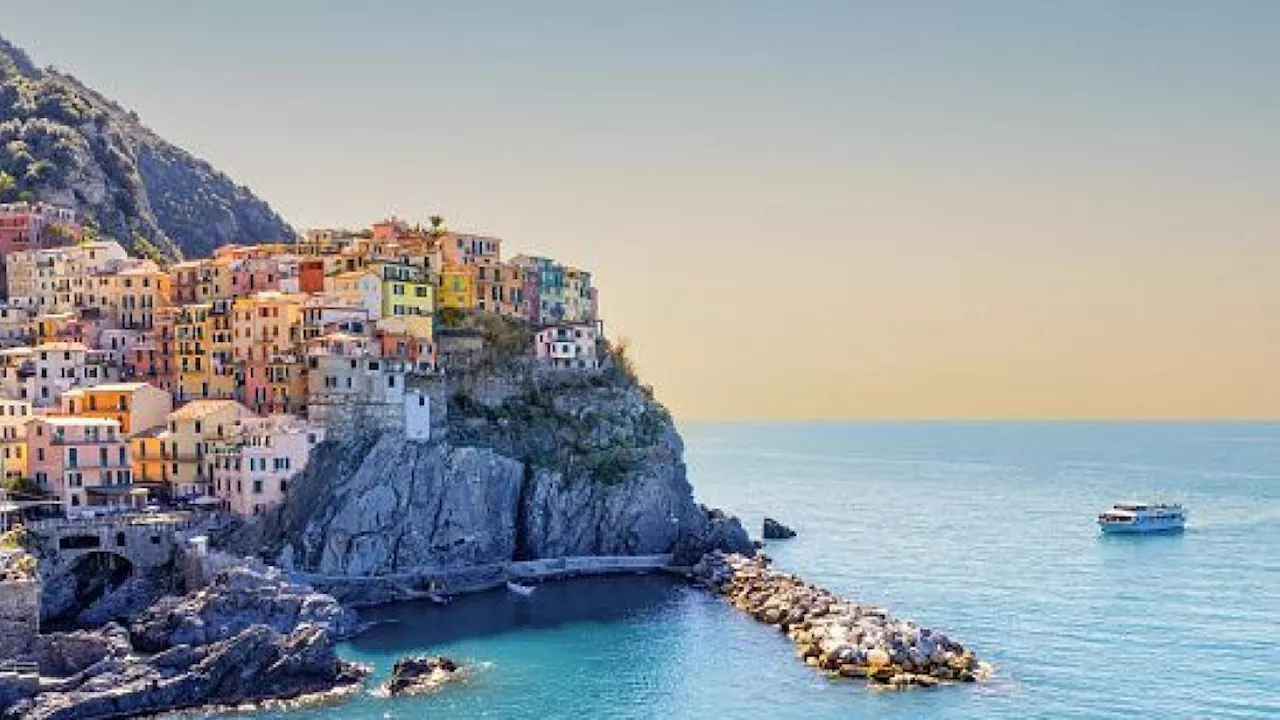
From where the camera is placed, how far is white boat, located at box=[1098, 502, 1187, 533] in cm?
13138

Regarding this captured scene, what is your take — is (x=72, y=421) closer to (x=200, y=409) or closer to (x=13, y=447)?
(x=13, y=447)

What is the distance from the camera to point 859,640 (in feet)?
242

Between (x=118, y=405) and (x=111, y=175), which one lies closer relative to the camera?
(x=118, y=405)

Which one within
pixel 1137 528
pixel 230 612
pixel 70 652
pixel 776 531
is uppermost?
pixel 230 612

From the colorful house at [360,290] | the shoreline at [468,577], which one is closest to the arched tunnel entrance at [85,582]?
the shoreline at [468,577]

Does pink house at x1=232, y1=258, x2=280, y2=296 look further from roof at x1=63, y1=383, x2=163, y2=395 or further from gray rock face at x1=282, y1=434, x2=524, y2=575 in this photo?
gray rock face at x1=282, y1=434, x2=524, y2=575

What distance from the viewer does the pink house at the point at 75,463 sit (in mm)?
85312

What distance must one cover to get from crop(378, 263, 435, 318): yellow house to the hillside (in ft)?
145

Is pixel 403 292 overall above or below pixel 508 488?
above

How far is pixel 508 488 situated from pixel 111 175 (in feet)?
243

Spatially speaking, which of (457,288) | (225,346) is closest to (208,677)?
(225,346)

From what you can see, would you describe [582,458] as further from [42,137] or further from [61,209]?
[42,137]

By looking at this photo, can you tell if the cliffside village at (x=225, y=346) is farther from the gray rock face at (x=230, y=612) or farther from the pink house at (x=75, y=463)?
the gray rock face at (x=230, y=612)

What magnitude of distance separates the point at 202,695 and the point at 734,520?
195 ft
